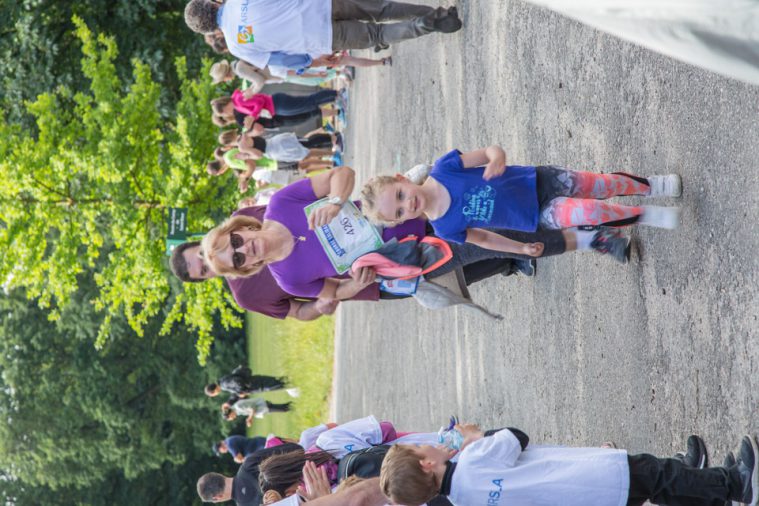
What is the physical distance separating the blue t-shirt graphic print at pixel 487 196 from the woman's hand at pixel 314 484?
1876mm

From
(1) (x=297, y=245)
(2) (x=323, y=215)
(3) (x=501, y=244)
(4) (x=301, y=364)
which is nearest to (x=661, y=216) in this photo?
(3) (x=501, y=244)

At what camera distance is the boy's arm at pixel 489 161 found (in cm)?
482

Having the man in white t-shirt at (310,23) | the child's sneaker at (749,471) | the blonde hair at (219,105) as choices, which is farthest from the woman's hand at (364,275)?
the blonde hair at (219,105)

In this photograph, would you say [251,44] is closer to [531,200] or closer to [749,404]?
[531,200]

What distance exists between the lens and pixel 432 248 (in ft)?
19.0

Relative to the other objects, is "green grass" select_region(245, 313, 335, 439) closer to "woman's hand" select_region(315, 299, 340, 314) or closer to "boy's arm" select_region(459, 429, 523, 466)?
"woman's hand" select_region(315, 299, 340, 314)

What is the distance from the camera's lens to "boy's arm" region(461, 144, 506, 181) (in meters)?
4.82

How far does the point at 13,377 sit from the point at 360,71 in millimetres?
20313

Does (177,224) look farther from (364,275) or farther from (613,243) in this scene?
(613,243)

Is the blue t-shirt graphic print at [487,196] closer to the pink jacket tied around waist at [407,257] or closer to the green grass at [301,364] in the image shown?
the pink jacket tied around waist at [407,257]

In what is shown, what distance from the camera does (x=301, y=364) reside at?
19.6m

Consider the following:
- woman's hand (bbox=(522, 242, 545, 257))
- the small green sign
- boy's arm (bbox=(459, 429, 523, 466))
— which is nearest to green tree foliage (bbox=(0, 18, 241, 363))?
the small green sign

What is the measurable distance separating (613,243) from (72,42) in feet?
57.6

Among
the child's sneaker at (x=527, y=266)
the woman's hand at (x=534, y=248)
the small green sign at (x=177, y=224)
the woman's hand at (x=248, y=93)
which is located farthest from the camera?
the woman's hand at (x=248, y=93)
